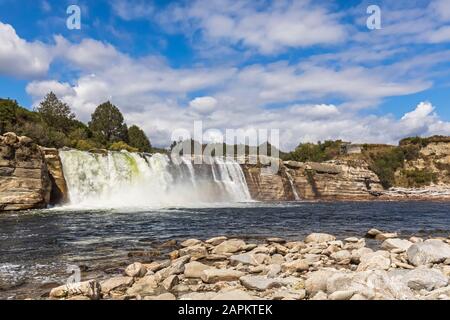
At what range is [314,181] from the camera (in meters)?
71.8

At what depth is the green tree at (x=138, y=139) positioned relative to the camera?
91500 millimetres

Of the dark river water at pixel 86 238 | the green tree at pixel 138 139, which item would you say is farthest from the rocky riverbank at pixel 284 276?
the green tree at pixel 138 139

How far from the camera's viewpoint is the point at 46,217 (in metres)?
26.6

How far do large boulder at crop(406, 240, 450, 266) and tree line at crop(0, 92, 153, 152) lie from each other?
48.7 meters

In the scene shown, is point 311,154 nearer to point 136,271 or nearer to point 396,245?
point 396,245

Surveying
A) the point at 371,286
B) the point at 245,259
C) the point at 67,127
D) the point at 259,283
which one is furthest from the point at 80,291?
the point at 67,127

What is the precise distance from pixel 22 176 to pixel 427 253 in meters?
31.7

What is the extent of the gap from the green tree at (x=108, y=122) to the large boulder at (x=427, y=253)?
81.6 metres

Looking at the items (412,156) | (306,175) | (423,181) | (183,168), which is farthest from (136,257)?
(412,156)

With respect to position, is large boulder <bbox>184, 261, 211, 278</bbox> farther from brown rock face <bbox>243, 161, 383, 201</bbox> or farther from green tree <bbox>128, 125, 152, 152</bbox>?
green tree <bbox>128, 125, 152, 152</bbox>
